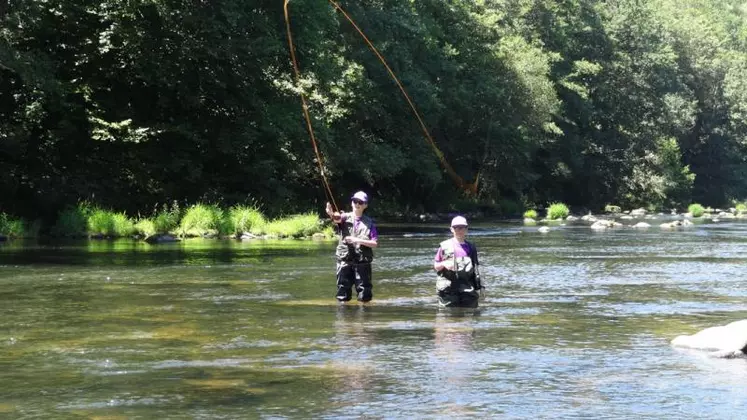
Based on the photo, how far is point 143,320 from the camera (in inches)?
509

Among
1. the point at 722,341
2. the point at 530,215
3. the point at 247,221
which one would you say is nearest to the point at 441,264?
the point at 722,341

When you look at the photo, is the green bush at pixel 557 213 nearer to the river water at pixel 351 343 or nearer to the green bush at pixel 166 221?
the green bush at pixel 166 221

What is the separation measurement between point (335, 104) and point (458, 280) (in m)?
30.1

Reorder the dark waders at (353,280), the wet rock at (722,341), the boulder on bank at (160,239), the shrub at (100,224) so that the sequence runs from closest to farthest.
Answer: the wet rock at (722,341) → the dark waders at (353,280) → the boulder on bank at (160,239) → the shrub at (100,224)

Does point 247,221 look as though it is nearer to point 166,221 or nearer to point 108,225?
point 166,221

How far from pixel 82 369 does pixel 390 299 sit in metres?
6.73

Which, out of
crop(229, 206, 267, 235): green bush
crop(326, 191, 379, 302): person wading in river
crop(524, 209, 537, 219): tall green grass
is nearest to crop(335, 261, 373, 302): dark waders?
crop(326, 191, 379, 302): person wading in river

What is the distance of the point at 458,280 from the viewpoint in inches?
550

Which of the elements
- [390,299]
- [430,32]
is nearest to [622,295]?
Result: [390,299]

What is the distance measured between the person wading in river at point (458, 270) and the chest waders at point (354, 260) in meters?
1.00

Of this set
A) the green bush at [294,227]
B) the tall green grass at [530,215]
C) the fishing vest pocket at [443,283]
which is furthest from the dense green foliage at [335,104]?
the fishing vest pocket at [443,283]

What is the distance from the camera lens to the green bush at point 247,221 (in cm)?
3319

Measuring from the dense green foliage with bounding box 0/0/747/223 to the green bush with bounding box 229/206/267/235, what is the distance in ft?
1.42

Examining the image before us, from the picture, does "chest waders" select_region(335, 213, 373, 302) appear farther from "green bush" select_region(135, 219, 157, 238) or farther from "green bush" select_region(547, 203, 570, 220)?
"green bush" select_region(547, 203, 570, 220)
